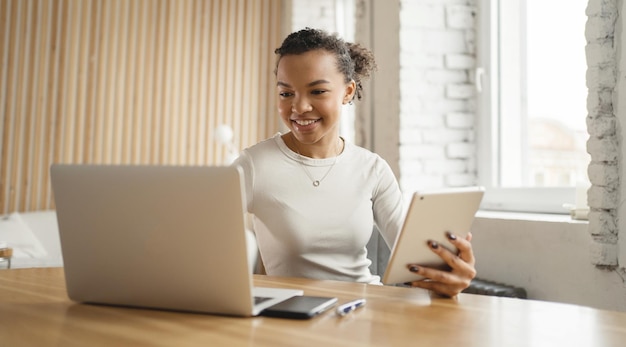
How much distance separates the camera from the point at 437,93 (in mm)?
3143

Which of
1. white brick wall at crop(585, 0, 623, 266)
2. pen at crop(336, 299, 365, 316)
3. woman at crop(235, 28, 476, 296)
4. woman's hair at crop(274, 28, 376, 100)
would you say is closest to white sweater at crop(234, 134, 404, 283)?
woman at crop(235, 28, 476, 296)

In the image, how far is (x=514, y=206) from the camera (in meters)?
2.81

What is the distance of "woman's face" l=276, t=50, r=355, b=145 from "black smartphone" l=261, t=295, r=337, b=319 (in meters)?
0.70

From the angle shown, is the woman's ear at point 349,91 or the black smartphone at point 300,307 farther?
the woman's ear at point 349,91

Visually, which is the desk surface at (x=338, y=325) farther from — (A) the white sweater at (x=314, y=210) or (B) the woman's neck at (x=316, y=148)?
(B) the woman's neck at (x=316, y=148)

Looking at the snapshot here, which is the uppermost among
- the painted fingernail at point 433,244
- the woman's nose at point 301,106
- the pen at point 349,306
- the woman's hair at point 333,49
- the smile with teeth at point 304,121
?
the woman's hair at point 333,49

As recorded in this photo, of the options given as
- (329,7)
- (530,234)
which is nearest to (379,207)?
(530,234)

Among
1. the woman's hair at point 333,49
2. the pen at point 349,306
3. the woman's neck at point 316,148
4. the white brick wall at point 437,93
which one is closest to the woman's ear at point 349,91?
the woman's hair at point 333,49

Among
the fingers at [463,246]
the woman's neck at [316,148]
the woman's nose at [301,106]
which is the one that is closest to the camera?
the fingers at [463,246]

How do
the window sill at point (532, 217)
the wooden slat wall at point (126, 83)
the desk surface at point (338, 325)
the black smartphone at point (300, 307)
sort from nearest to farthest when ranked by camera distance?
the desk surface at point (338, 325) < the black smartphone at point (300, 307) < the window sill at point (532, 217) < the wooden slat wall at point (126, 83)

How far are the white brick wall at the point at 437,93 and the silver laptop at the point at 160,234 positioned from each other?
2.13m

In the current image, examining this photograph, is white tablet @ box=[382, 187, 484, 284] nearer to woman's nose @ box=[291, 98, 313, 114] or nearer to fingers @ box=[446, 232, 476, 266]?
fingers @ box=[446, 232, 476, 266]

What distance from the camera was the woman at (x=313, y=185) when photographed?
5.73 ft

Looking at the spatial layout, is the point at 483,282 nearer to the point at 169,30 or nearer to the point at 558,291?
the point at 558,291
